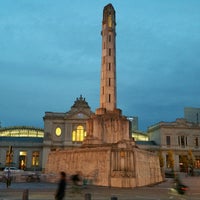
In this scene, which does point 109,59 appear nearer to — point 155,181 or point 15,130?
point 155,181

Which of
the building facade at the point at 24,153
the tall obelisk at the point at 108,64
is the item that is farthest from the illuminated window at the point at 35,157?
the tall obelisk at the point at 108,64

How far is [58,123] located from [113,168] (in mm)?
47175

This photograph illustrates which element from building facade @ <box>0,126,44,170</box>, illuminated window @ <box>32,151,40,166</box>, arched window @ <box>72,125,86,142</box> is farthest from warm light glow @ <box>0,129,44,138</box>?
arched window @ <box>72,125,86,142</box>

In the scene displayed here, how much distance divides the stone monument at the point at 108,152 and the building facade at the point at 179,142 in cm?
4228

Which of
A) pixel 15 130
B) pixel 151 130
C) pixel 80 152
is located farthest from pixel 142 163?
pixel 15 130

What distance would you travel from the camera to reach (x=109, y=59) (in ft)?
107

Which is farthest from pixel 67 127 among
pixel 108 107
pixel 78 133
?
pixel 108 107

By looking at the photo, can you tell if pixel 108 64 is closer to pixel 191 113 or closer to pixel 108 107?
pixel 108 107

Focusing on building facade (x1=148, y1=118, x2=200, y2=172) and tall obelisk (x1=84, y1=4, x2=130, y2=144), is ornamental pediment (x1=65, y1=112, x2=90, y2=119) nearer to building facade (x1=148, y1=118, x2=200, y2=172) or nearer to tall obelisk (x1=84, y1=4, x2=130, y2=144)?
building facade (x1=148, y1=118, x2=200, y2=172)

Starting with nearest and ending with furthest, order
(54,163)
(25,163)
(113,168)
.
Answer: (113,168) < (54,163) < (25,163)

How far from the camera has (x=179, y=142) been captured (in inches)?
2933

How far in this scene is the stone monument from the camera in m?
25.0

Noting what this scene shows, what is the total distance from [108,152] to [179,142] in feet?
176

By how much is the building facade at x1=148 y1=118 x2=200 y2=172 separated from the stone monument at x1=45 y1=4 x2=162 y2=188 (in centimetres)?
4228
